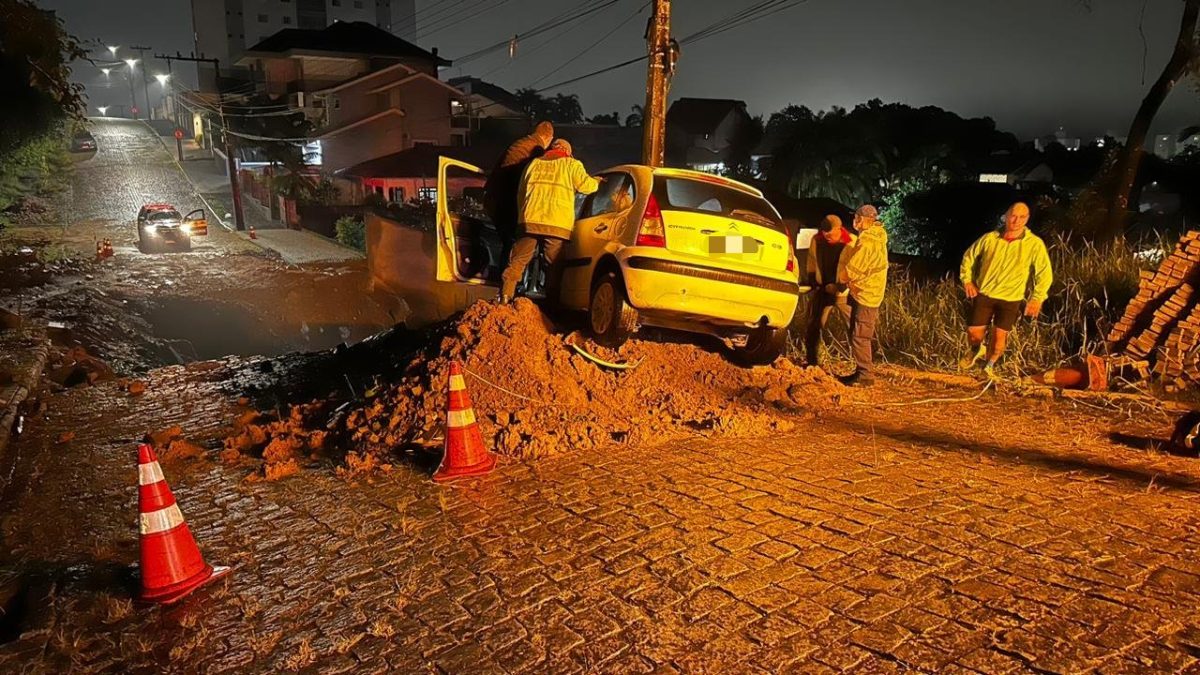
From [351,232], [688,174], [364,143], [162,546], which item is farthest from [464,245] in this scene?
[364,143]

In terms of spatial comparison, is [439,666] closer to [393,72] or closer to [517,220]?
[517,220]

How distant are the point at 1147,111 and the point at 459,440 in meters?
13.3

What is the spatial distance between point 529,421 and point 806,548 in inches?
101

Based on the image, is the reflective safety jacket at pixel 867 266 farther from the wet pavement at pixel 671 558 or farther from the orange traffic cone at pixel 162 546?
the orange traffic cone at pixel 162 546

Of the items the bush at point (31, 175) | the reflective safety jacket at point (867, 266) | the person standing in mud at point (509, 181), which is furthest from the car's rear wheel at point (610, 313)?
the bush at point (31, 175)

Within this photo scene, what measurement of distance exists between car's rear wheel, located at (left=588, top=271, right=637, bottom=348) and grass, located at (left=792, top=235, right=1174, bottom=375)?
3294mm

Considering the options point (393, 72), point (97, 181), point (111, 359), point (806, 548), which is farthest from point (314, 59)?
point (806, 548)

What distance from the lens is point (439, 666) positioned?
9.82 feet

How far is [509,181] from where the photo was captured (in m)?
6.92

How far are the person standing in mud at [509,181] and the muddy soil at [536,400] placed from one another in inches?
37.9

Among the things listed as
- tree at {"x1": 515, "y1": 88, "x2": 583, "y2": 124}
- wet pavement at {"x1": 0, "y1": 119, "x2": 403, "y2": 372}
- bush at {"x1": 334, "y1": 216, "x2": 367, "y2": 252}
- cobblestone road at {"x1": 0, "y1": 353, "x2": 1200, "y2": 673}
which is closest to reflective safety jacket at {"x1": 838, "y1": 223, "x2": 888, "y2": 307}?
cobblestone road at {"x1": 0, "y1": 353, "x2": 1200, "y2": 673}

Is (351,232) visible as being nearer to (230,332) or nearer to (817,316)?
(230,332)

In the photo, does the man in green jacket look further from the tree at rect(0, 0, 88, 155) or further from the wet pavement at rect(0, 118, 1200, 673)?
the tree at rect(0, 0, 88, 155)

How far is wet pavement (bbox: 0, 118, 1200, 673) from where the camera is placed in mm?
3051
